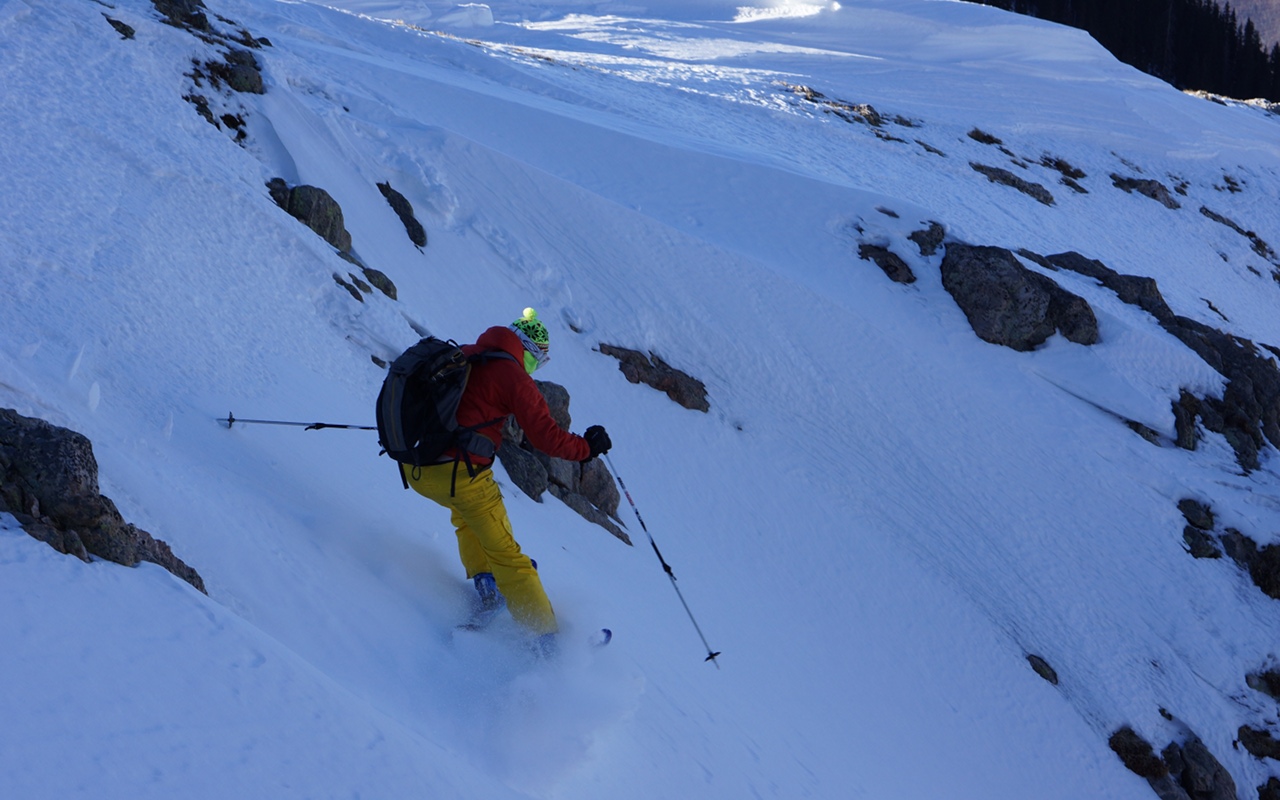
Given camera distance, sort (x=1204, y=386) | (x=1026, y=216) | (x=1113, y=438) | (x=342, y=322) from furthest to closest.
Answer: (x=1026, y=216) < (x=1204, y=386) < (x=1113, y=438) < (x=342, y=322)

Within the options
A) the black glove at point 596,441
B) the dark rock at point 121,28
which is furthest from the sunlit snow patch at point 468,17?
the black glove at point 596,441

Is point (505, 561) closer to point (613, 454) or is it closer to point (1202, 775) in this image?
→ point (613, 454)

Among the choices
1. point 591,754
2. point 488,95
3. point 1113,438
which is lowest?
point 1113,438

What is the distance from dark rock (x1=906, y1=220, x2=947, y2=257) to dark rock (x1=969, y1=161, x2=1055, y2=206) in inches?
A: 259

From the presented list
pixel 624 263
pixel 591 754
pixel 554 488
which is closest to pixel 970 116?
pixel 624 263

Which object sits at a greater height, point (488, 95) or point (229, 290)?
point (488, 95)

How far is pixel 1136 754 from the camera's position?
10875 mm

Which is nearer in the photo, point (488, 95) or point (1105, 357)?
point (1105, 357)

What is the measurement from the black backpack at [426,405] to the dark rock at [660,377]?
705 centimetres

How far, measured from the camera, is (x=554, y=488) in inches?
363

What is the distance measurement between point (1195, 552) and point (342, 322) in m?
11.1

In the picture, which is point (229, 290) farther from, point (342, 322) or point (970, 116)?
point (970, 116)

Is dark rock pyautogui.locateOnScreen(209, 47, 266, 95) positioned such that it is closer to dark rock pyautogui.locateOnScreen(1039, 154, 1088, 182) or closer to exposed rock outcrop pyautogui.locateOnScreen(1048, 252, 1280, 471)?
exposed rock outcrop pyautogui.locateOnScreen(1048, 252, 1280, 471)

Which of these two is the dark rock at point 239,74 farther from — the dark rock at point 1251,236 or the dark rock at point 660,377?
the dark rock at point 1251,236
